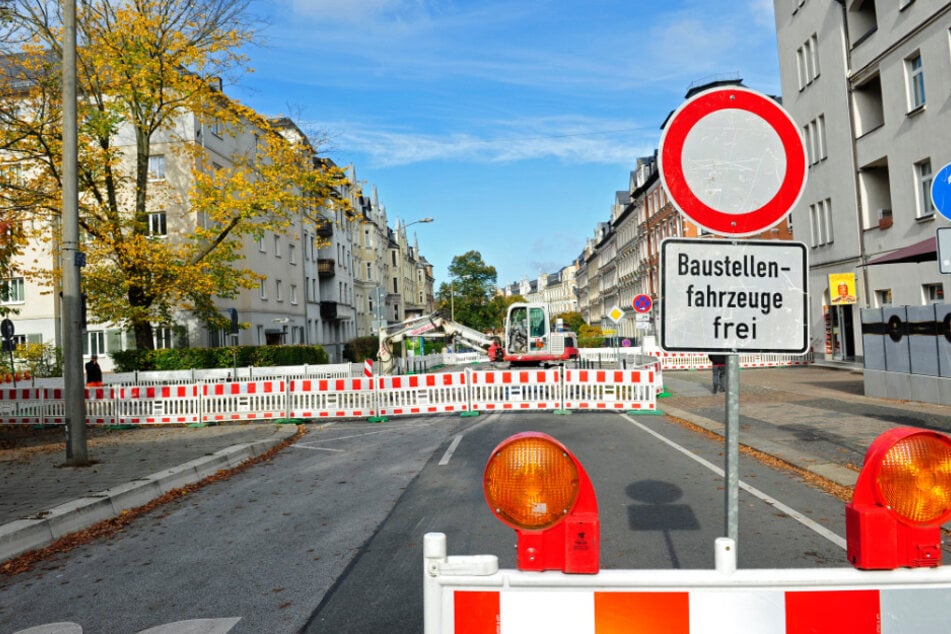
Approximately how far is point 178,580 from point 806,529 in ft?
16.5

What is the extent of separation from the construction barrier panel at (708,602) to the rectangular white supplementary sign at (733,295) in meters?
0.89

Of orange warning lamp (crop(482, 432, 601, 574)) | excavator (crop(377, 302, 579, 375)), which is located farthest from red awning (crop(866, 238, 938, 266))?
excavator (crop(377, 302, 579, 375))

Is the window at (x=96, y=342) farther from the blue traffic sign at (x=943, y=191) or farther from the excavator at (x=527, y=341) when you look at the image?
the blue traffic sign at (x=943, y=191)

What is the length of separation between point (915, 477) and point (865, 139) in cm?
2812

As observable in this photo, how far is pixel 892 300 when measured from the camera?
24.4 m

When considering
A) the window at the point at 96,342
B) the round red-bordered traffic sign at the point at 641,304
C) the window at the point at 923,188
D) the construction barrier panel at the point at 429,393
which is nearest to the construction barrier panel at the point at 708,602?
the construction barrier panel at the point at 429,393

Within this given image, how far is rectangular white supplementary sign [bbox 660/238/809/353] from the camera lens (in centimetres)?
254

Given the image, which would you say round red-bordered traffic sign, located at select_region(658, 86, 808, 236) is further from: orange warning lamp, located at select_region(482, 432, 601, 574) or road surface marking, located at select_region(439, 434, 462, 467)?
road surface marking, located at select_region(439, 434, 462, 467)

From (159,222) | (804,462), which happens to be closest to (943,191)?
(804,462)

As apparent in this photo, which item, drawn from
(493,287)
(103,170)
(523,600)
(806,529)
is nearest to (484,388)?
(806,529)

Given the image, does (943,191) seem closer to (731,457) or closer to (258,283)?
(731,457)

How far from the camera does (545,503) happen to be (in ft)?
6.53

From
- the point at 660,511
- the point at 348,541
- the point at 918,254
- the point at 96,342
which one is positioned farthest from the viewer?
the point at 96,342

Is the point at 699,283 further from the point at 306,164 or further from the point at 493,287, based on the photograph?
the point at 493,287
